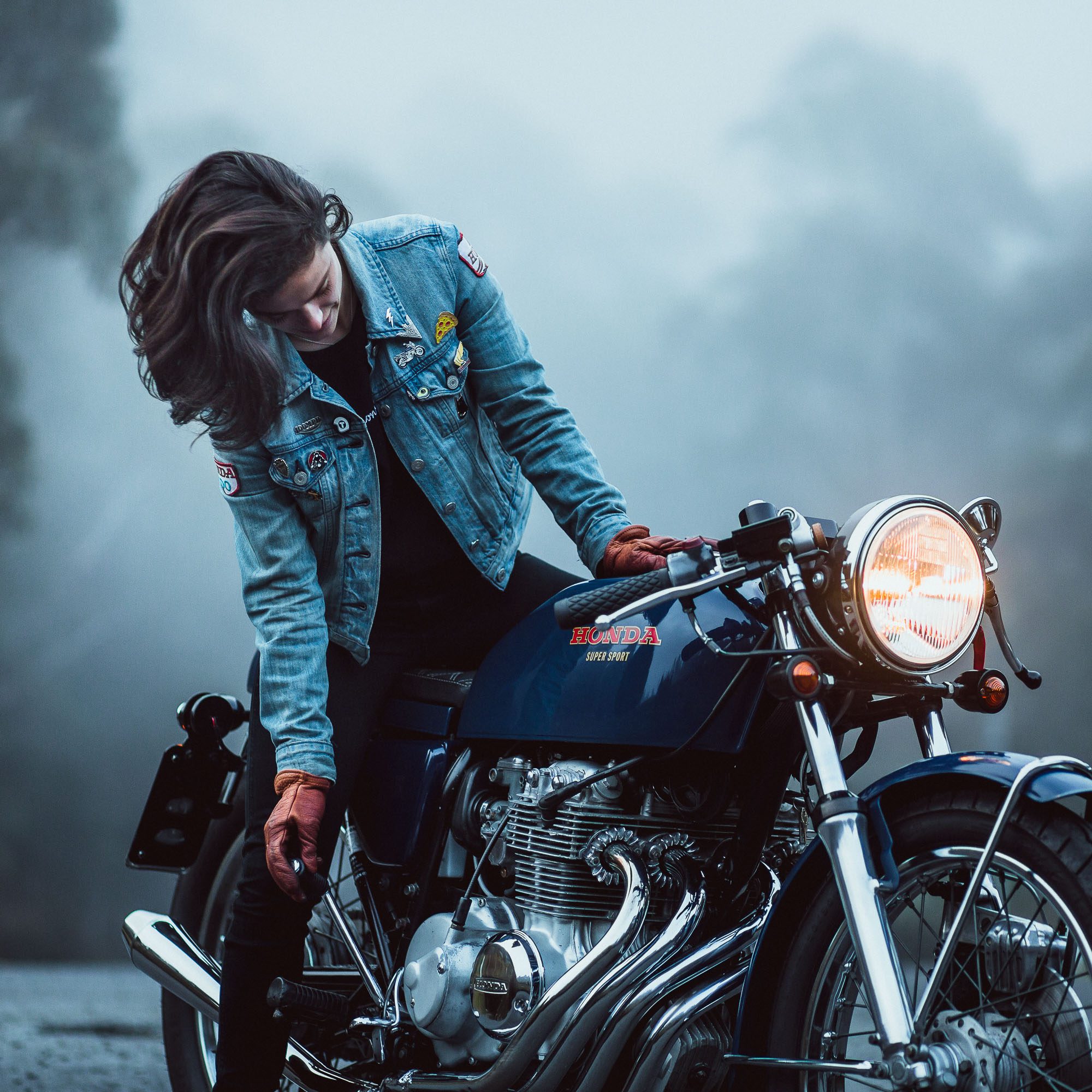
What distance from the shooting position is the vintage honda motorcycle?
4.04ft

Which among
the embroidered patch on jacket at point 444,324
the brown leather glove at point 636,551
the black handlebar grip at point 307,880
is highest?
the embroidered patch on jacket at point 444,324

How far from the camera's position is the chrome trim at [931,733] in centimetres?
142

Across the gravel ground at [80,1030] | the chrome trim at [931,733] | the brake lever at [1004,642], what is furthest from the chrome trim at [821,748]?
the gravel ground at [80,1030]

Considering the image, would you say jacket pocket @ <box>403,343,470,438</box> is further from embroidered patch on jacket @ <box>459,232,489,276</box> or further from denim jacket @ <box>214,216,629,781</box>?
embroidered patch on jacket @ <box>459,232,489,276</box>

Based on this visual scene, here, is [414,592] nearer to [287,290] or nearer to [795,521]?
[287,290]

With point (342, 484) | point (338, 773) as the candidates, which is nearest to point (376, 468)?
point (342, 484)

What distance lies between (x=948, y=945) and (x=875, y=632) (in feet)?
1.02

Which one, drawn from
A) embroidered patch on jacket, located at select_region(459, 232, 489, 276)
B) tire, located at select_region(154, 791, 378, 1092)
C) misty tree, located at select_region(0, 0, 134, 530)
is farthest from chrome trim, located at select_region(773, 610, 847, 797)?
misty tree, located at select_region(0, 0, 134, 530)

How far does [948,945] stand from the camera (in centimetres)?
121

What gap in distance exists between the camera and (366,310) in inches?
70.7

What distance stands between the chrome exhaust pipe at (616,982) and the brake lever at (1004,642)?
456 millimetres

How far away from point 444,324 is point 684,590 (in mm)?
703

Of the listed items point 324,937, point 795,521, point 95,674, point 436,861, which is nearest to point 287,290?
point 795,521

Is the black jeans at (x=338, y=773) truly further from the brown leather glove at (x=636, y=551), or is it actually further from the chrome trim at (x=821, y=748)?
the chrome trim at (x=821, y=748)
